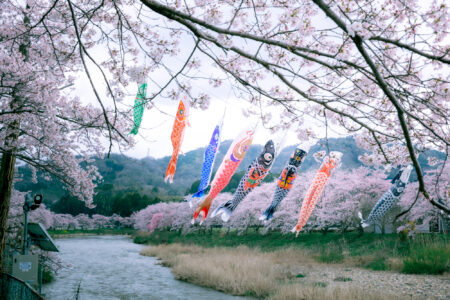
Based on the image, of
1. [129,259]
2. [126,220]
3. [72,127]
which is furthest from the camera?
[126,220]

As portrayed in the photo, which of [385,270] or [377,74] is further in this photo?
[385,270]

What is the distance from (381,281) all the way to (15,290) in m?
9.45

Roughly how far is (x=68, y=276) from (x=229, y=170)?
8433mm

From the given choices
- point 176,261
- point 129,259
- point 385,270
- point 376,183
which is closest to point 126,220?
point 129,259

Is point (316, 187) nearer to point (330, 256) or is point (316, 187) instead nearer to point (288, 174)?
point (288, 174)

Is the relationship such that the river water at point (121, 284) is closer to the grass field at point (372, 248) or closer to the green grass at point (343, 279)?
the green grass at point (343, 279)

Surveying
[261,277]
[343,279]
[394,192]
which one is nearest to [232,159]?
[261,277]

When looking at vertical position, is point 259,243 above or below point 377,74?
below

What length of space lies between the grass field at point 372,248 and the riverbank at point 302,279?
0.51 metres

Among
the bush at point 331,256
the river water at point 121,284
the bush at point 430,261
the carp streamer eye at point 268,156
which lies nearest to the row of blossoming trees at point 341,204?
the bush at point 430,261

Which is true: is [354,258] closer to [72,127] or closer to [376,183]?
[376,183]

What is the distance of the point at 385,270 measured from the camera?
11.6 meters

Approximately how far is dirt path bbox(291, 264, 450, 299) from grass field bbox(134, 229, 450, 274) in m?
0.51

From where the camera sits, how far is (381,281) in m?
9.84
